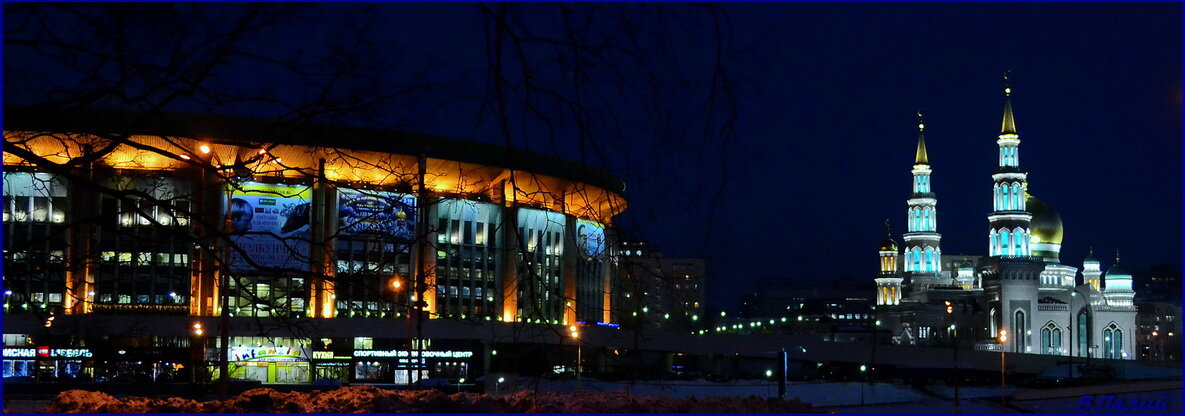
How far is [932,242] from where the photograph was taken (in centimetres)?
15625

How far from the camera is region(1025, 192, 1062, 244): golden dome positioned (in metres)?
146

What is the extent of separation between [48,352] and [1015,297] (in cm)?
9878

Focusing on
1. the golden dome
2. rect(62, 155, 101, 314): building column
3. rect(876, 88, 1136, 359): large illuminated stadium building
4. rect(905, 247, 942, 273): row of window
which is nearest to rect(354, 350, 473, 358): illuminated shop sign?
rect(62, 155, 101, 314): building column

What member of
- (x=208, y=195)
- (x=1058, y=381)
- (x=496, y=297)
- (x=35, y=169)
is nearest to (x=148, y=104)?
(x=35, y=169)

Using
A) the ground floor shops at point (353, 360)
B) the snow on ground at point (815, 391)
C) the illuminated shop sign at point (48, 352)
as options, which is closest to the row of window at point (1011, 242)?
the ground floor shops at point (353, 360)

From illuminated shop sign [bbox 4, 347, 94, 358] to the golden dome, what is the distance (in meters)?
110

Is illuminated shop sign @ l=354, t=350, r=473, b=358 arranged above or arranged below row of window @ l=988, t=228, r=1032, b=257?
below

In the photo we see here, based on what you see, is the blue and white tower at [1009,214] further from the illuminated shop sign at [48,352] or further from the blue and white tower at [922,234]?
the illuminated shop sign at [48,352]

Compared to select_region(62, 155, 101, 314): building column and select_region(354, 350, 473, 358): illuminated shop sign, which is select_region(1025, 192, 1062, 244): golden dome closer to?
select_region(354, 350, 473, 358): illuminated shop sign

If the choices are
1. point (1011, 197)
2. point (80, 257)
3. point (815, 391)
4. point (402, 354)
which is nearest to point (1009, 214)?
point (1011, 197)

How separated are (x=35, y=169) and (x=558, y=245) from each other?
8058cm

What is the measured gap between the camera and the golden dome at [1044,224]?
479 feet

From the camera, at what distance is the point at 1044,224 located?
146m

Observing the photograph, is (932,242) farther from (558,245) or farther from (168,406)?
(168,406)
